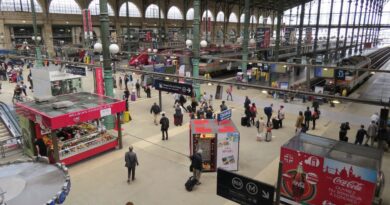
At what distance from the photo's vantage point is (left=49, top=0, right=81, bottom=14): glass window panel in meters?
44.8

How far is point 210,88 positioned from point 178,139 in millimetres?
13708

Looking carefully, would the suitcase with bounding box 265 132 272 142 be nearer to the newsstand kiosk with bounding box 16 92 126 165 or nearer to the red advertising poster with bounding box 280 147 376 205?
the red advertising poster with bounding box 280 147 376 205

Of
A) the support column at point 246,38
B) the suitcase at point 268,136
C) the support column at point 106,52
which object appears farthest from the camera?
the support column at point 246,38

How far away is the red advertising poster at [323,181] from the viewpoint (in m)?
7.49

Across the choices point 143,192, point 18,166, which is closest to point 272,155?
point 143,192

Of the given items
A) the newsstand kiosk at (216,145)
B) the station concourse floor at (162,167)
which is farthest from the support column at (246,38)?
the newsstand kiosk at (216,145)

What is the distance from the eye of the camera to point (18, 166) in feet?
18.8

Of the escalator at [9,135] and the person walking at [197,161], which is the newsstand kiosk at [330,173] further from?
the escalator at [9,135]

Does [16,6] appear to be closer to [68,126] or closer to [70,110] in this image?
[68,126]

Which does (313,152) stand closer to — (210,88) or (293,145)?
(293,145)

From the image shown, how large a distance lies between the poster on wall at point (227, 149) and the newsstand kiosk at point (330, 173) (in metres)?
2.19

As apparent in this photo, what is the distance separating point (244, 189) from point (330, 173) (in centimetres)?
418

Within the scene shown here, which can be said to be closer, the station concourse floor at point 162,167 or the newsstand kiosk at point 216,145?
the station concourse floor at point 162,167

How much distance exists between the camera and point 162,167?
36.7ft
